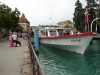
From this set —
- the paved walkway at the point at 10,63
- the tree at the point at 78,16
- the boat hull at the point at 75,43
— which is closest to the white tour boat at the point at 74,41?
the boat hull at the point at 75,43

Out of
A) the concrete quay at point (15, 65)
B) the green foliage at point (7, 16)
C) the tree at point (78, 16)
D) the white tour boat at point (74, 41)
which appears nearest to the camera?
the concrete quay at point (15, 65)

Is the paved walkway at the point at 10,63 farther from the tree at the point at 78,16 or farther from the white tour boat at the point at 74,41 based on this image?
the tree at the point at 78,16

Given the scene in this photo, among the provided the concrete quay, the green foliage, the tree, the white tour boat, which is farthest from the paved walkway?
the tree

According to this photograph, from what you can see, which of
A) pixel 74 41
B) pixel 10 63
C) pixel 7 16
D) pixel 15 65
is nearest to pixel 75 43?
pixel 74 41

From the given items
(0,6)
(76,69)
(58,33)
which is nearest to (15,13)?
(0,6)

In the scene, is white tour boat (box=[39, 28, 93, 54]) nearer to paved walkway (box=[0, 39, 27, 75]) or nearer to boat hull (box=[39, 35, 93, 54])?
boat hull (box=[39, 35, 93, 54])

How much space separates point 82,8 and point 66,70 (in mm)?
79632

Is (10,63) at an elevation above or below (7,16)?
below

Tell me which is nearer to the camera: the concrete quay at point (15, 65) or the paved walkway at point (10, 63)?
the concrete quay at point (15, 65)

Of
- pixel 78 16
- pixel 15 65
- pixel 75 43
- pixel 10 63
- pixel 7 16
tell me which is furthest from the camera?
pixel 78 16

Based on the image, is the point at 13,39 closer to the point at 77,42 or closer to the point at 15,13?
the point at 77,42

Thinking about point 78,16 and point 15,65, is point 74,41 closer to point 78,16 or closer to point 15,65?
point 15,65

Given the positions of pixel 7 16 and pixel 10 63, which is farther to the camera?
pixel 7 16

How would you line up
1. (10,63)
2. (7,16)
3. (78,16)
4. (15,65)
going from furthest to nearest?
(78,16), (7,16), (10,63), (15,65)
